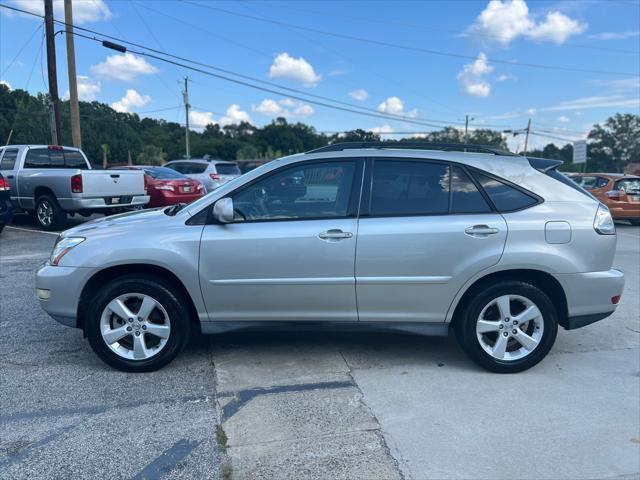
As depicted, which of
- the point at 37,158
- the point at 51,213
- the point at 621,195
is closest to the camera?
the point at 51,213

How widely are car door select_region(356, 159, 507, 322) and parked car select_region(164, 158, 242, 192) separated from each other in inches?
530

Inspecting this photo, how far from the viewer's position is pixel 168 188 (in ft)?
42.3

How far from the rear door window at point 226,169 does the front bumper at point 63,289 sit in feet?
46.9

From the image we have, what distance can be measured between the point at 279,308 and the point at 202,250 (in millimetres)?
725

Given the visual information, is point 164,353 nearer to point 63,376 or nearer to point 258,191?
point 63,376

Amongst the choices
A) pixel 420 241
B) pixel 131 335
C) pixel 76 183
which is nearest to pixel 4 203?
pixel 76 183

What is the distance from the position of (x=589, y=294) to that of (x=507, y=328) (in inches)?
26.4

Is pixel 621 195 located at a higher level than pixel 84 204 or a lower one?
higher

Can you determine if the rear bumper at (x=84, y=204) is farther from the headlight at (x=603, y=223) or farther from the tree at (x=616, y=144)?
the tree at (x=616, y=144)

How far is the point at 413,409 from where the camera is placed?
10.7ft

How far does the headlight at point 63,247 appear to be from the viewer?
372 cm

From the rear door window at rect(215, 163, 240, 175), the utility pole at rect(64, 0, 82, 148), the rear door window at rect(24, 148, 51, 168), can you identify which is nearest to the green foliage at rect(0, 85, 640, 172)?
the rear door window at rect(215, 163, 240, 175)

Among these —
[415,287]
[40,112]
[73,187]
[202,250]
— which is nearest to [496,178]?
[415,287]

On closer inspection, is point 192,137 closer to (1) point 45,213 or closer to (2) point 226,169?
(2) point 226,169
